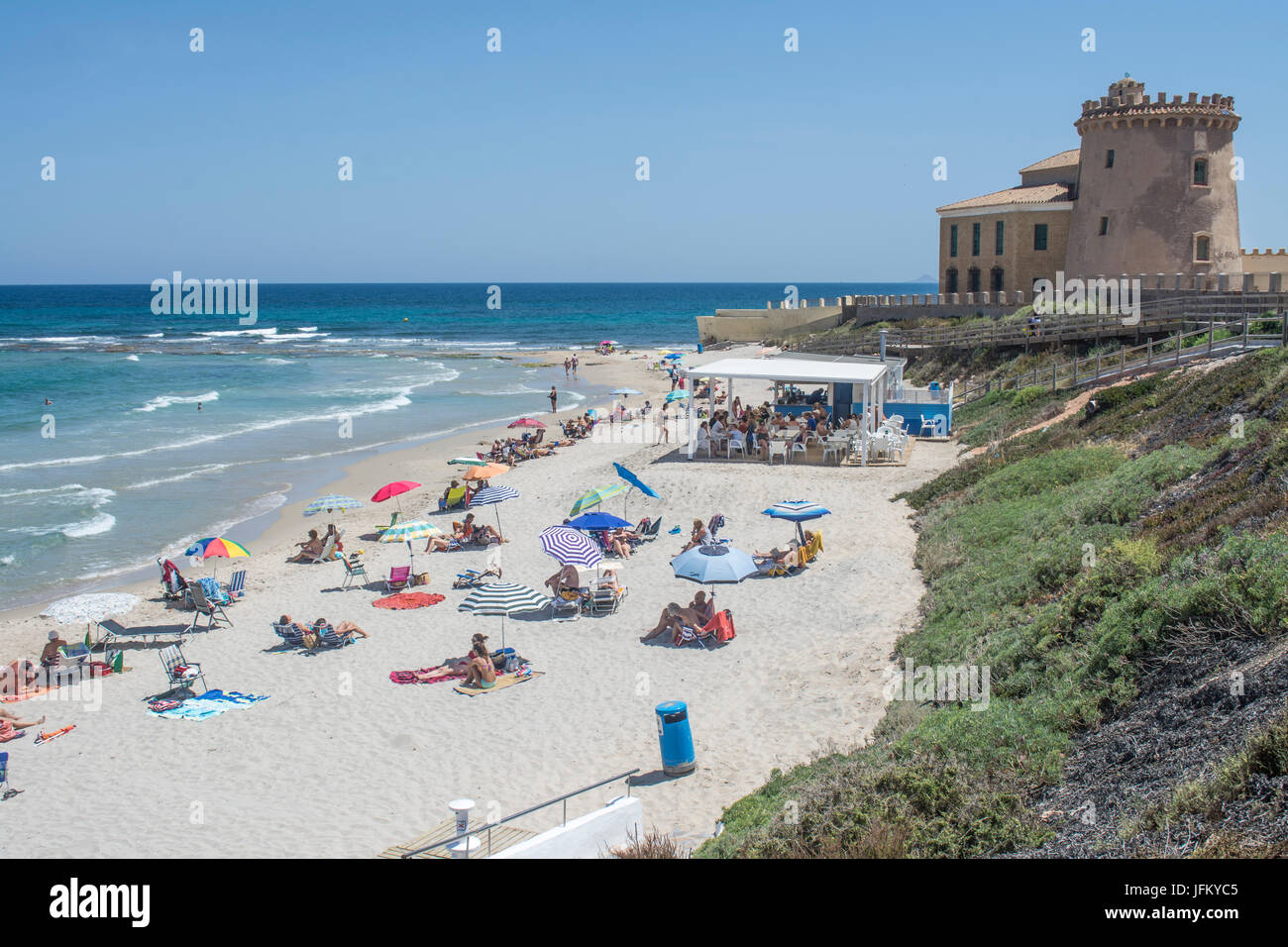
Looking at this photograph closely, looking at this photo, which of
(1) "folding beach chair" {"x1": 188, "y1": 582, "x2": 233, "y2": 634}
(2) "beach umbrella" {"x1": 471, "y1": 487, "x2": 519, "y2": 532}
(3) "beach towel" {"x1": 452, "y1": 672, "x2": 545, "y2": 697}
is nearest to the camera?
(3) "beach towel" {"x1": 452, "y1": 672, "x2": 545, "y2": 697}

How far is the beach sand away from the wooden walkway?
537 mm

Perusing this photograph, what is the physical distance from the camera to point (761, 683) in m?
10.7

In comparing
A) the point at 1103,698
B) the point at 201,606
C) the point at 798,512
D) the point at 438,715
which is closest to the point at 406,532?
the point at 201,606

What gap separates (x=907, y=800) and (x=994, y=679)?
290cm

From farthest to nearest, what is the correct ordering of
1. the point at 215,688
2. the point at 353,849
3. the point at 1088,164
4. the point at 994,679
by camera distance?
the point at 1088,164, the point at 215,688, the point at 994,679, the point at 353,849

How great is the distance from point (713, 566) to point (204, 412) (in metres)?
30.8

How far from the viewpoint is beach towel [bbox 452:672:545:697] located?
10.9 meters

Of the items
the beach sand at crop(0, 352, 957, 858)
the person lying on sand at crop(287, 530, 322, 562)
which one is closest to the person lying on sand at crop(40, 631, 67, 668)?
the beach sand at crop(0, 352, 957, 858)

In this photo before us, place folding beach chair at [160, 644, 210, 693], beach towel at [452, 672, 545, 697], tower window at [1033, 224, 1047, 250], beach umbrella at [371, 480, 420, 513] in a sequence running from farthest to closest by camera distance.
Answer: tower window at [1033, 224, 1047, 250]
beach umbrella at [371, 480, 420, 513]
folding beach chair at [160, 644, 210, 693]
beach towel at [452, 672, 545, 697]

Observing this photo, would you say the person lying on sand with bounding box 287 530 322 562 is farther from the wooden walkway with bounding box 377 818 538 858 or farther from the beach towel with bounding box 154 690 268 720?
the wooden walkway with bounding box 377 818 538 858

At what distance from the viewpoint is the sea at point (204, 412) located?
20.0 meters
